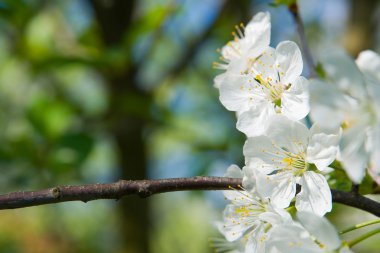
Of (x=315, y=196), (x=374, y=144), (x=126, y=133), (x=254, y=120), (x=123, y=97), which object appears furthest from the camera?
(x=126, y=133)

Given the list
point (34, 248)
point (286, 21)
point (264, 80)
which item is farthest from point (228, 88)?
point (34, 248)

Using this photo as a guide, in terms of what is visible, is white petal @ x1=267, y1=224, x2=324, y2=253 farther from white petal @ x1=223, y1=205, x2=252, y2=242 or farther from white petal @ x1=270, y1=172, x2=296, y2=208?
white petal @ x1=223, y1=205, x2=252, y2=242

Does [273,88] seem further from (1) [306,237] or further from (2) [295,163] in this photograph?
(1) [306,237]

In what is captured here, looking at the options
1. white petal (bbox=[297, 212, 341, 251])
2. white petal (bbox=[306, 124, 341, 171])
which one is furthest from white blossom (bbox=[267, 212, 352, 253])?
white petal (bbox=[306, 124, 341, 171])

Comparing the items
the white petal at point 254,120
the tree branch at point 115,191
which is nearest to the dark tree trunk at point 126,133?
the white petal at point 254,120

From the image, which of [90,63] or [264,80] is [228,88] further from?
[90,63]

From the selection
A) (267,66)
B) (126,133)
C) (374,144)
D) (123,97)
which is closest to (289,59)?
(267,66)

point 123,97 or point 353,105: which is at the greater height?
point 123,97

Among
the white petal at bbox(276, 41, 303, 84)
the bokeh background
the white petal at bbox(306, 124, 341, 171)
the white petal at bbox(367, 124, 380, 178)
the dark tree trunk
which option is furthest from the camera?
the dark tree trunk
